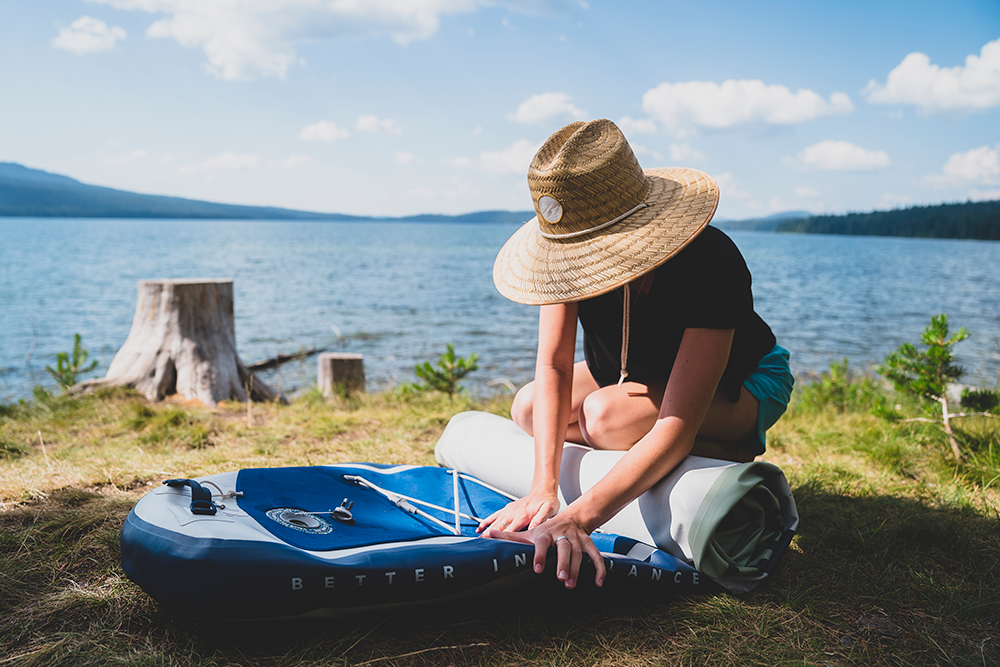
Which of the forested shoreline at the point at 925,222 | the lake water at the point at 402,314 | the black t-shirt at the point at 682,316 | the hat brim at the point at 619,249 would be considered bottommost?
the lake water at the point at 402,314

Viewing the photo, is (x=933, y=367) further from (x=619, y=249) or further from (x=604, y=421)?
(x=619, y=249)

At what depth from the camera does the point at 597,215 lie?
1.92 metres

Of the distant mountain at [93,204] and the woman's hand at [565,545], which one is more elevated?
the distant mountain at [93,204]

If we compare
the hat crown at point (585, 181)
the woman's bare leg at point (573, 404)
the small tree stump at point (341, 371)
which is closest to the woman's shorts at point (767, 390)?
the woman's bare leg at point (573, 404)

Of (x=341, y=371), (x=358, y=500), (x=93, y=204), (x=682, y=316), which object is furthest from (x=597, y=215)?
(x=93, y=204)

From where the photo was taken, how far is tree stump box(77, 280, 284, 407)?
521 cm

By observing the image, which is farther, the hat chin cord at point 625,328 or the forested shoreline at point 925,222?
the forested shoreline at point 925,222

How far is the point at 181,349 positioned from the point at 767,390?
192 inches

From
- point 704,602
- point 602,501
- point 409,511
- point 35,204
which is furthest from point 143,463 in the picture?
point 35,204

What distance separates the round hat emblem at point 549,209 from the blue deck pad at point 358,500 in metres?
1.10

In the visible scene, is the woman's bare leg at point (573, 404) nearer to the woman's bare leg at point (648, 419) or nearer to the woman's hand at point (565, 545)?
the woman's bare leg at point (648, 419)

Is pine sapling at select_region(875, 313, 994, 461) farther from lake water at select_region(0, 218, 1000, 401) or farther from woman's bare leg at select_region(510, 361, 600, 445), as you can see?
woman's bare leg at select_region(510, 361, 600, 445)

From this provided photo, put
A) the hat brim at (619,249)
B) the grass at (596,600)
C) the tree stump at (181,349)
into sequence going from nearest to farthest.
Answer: the grass at (596,600) → the hat brim at (619,249) → the tree stump at (181,349)

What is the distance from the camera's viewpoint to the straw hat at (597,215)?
182 cm
